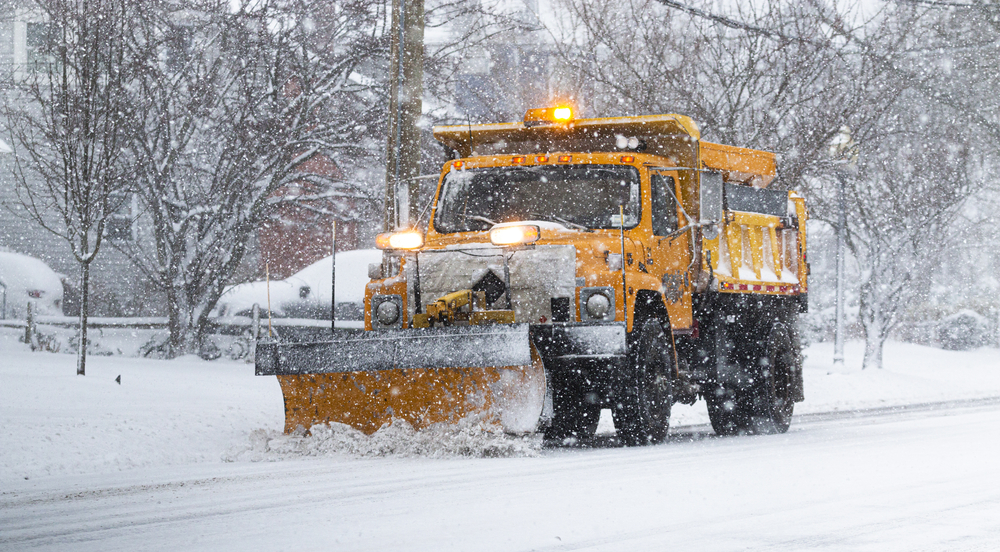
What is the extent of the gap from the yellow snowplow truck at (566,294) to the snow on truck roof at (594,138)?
2 centimetres

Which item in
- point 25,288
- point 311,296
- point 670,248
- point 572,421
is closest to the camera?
point 670,248

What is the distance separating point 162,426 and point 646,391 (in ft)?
13.1

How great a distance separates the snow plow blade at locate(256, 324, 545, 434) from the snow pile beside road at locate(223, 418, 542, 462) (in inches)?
Result: 3.8

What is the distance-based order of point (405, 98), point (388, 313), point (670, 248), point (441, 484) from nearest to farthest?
point (441, 484) < point (388, 313) < point (670, 248) < point (405, 98)

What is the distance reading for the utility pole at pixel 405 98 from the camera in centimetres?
1227

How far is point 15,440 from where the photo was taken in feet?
29.5

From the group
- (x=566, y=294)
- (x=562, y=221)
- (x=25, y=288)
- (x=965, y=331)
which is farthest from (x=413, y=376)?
(x=965, y=331)

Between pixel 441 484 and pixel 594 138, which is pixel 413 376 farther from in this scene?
pixel 594 138

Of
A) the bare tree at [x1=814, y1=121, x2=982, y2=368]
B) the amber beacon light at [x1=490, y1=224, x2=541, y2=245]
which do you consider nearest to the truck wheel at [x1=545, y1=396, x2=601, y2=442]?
the amber beacon light at [x1=490, y1=224, x2=541, y2=245]

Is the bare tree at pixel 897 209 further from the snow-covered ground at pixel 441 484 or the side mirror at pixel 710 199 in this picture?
the side mirror at pixel 710 199

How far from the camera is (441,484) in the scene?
7367 mm

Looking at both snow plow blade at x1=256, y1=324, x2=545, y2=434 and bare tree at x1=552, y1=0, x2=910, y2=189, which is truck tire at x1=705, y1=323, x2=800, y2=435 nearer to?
snow plow blade at x1=256, y1=324, x2=545, y2=434

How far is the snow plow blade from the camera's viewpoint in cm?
879

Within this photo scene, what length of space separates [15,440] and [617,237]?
483 centimetres
